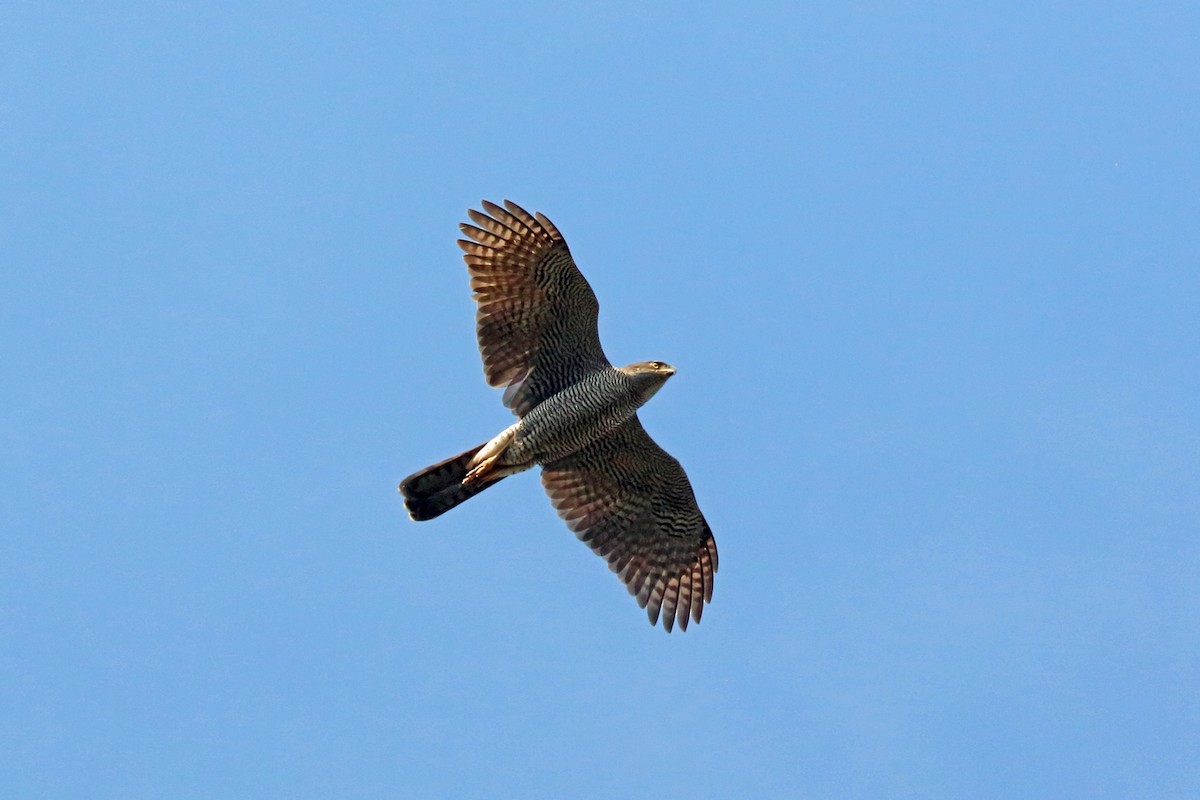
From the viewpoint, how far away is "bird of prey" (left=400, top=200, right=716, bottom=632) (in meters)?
17.3

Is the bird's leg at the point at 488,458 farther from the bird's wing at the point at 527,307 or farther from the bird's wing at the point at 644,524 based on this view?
the bird's wing at the point at 644,524

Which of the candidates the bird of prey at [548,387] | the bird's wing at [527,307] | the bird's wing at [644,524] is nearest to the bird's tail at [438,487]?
the bird of prey at [548,387]

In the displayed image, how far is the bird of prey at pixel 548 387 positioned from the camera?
56.7ft

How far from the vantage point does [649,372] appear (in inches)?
683

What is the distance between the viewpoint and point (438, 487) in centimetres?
1744

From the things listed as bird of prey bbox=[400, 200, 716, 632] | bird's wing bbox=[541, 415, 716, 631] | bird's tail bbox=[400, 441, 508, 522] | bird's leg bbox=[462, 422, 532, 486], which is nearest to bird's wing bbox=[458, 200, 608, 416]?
bird of prey bbox=[400, 200, 716, 632]

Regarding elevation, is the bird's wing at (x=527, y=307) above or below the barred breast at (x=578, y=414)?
above

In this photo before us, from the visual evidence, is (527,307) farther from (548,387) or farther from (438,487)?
(438,487)

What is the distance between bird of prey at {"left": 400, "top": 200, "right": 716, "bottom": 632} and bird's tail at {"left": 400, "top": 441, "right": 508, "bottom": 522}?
1 cm

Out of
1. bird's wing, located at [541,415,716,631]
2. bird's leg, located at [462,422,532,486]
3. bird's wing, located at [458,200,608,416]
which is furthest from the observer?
bird's wing, located at [541,415,716,631]

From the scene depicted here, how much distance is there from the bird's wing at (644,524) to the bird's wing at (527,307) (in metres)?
1.25

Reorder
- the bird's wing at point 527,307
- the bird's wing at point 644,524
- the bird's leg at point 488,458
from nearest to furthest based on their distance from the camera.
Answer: the bird's wing at point 527,307, the bird's leg at point 488,458, the bird's wing at point 644,524

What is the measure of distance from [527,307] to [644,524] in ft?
10.6

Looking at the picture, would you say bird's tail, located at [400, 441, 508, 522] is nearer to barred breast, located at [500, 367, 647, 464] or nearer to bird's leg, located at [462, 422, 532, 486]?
bird's leg, located at [462, 422, 532, 486]
